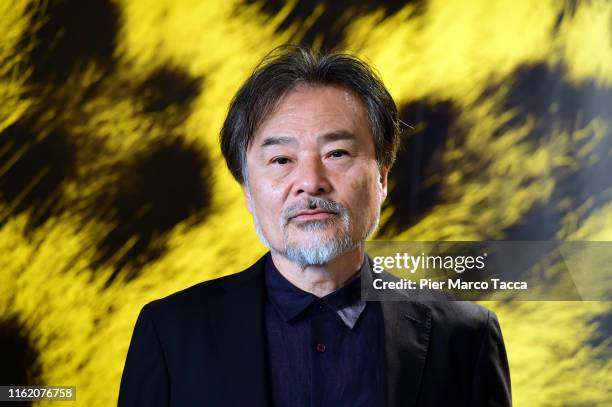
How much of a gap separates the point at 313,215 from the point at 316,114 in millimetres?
226

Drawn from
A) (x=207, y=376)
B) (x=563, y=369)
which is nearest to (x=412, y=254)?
(x=563, y=369)

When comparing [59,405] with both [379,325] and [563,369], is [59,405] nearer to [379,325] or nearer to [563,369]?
[379,325]

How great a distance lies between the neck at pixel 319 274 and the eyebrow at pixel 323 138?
246 mm

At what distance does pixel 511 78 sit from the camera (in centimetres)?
206

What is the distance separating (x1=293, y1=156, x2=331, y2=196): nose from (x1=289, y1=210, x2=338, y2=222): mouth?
40 mm

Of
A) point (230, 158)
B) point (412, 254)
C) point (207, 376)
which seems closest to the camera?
point (207, 376)

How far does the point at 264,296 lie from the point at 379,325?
10.3 inches

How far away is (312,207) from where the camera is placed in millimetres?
1653

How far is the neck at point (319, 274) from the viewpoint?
5.60 ft

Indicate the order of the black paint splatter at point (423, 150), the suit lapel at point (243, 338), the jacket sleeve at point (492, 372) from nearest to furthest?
the suit lapel at point (243, 338) → the jacket sleeve at point (492, 372) → the black paint splatter at point (423, 150)

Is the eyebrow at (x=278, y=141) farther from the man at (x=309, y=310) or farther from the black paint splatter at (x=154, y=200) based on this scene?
the black paint splatter at (x=154, y=200)

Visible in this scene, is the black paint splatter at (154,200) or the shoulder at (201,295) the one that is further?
the black paint splatter at (154,200)

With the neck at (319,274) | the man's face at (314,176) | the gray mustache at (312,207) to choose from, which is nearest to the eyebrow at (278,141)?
the man's face at (314,176)

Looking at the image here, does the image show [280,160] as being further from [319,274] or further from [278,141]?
[319,274]
